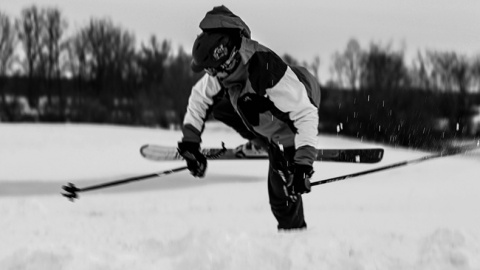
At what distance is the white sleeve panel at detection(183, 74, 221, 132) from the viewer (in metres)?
4.23

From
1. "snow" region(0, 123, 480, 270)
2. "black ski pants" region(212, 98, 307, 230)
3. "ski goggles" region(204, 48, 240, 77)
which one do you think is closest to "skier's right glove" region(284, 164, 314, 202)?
"snow" region(0, 123, 480, 270)

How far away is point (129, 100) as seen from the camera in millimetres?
37469

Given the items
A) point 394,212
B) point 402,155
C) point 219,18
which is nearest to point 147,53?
point 402,155

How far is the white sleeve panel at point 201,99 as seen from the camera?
423 cm

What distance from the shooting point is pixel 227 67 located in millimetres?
3725

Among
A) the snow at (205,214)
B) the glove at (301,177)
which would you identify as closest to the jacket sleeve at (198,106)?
the snow at (205,214)

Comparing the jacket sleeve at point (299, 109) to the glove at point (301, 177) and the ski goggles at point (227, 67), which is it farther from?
the ski goggles at point (227, 67)

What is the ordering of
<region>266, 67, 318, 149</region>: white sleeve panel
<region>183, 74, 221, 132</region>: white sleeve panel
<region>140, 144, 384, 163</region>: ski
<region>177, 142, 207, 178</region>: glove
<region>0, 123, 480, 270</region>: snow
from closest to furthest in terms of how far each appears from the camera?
<region>0, 123, 480, 270</region>: snow, <region>266, 67, 318, 149</region>: white sleeve panel, <region>183, 74, 221, 132</region>: white sleeve panel, <region>177, 142, 207, 178</region>: glove, <region>140, 144, 384, 163</region>: ski

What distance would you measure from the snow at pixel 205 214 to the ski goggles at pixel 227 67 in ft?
3.77

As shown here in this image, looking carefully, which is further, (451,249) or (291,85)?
(291,85)

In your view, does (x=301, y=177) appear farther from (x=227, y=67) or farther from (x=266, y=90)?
(x=227, y=67)

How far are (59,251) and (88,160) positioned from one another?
75.4ft

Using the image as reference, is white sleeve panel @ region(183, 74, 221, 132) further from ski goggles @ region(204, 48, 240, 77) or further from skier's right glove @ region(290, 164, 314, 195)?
skier's right glove @ region(290, 164, 314, 195)

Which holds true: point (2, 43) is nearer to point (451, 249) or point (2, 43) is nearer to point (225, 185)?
point (225, 185)
